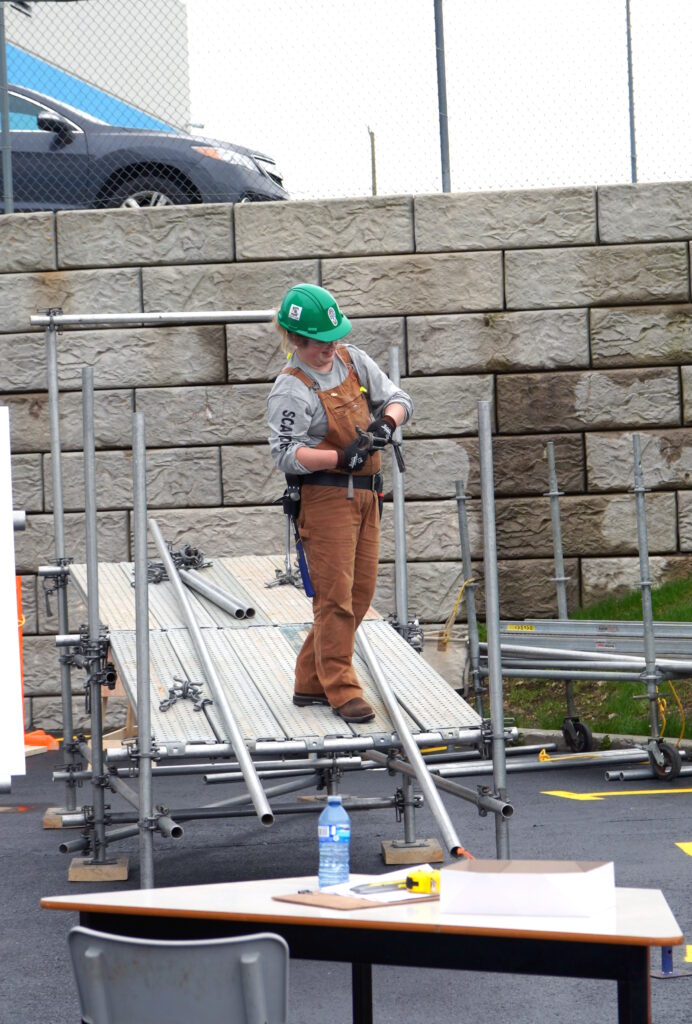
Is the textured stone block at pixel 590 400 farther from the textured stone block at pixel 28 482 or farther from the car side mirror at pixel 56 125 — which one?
the car side mirror at pixel 56 125

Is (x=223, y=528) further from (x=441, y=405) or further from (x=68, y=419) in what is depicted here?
(x=441, y=405)

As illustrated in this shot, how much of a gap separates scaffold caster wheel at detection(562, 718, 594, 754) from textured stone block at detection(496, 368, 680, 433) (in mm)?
2614

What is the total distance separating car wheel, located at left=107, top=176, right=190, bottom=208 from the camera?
39.5 feet

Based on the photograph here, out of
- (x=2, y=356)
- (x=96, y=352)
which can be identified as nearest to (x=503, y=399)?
(x=96, y=352)

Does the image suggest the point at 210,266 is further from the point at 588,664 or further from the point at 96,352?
the point at 588,664

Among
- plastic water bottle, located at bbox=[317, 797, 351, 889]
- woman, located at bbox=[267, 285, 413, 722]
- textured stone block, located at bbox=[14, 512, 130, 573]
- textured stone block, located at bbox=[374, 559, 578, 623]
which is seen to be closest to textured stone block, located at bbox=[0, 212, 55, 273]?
textured stone block, located at bbox=[14, 512, 130, 573]

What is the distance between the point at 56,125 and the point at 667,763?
741 cm

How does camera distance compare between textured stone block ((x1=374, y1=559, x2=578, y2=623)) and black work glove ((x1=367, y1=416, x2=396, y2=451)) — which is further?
textured stone block ((x1=374, y1=559, x2=578, y2=623))

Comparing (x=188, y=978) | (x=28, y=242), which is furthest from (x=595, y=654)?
(x=188, y=978)

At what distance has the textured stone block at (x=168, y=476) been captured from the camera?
11195 mm

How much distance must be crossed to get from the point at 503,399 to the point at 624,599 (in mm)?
1855

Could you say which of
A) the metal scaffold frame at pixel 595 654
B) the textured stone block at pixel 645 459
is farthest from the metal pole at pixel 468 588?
the textured stone block at pixel 645 459

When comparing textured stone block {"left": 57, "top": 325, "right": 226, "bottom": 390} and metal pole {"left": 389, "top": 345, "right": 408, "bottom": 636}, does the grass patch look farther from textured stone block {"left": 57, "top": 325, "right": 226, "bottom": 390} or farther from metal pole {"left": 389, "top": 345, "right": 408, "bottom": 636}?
textured stone block {"left": 57, "top": 325, "right": 226, "bottom": 390}

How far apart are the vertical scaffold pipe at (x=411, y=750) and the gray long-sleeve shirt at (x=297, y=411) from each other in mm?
1158
